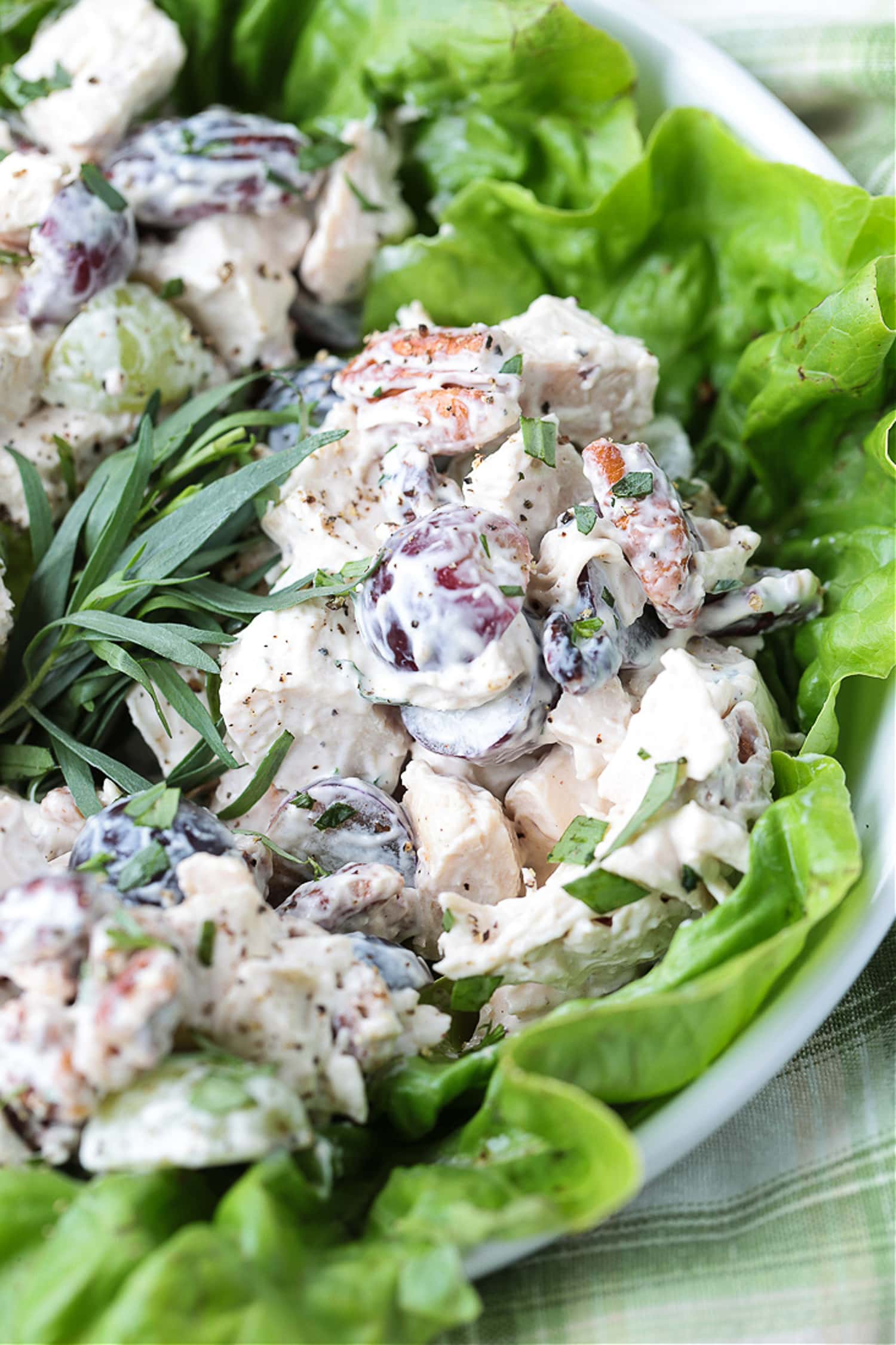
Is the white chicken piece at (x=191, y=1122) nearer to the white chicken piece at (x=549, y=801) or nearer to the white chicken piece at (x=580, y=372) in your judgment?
the white chicken piece at (x=549, y=801)

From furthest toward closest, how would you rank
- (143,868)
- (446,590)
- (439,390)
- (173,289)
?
(173,289) → (439,390) → (446,590) → (143,868)

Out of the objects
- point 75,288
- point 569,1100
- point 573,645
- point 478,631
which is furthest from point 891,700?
point 75,288

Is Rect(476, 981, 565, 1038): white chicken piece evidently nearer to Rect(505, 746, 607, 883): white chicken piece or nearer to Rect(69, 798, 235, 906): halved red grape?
Rect(505, 746, 607, 883): white chicken piece

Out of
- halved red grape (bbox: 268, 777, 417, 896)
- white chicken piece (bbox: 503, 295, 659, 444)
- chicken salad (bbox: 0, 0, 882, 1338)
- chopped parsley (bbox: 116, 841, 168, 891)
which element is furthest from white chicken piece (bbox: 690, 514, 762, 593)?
chopped parsley (bbox: 116, 841, 168, 891)

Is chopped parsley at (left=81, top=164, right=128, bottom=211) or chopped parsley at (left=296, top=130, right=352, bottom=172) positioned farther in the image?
chopped parsley at (left=296, top=130, right=352, bottom=172)

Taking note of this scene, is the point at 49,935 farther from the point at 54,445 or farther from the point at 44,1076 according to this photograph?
the point at 54,445

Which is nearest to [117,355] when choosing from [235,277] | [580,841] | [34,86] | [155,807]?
[235,277]
